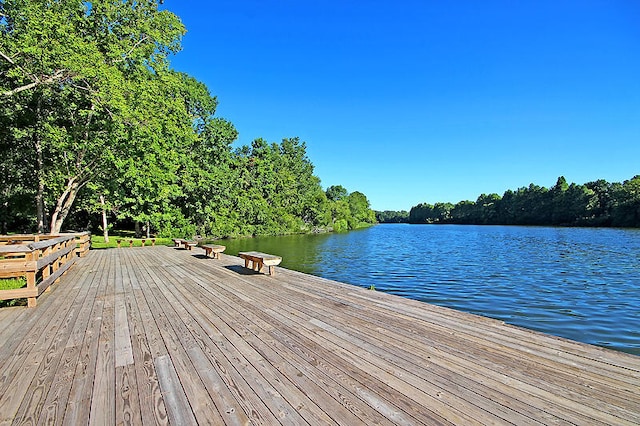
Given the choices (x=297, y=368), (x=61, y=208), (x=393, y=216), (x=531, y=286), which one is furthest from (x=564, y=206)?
(x=393, y=216)

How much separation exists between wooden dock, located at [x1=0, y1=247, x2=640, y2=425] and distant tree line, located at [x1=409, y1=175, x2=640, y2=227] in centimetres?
7846

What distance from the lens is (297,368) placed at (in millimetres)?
3086

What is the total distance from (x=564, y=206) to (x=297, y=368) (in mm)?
88804

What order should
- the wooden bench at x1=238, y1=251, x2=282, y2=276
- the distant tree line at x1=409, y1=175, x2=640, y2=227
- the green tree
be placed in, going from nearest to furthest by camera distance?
the wooden bench at x1=238, y1=251, x2=282, y2=276 < the distant tree line at x1=409, y1=175, x2=640, y2=227 < the green tree

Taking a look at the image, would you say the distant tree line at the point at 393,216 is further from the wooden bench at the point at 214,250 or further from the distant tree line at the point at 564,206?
the wooden bench at the point at 214,250

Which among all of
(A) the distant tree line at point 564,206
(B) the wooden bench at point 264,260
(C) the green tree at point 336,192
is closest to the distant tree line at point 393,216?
(A) the distant tree line at point 564,206

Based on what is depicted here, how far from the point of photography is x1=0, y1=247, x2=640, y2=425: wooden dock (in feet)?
7.71

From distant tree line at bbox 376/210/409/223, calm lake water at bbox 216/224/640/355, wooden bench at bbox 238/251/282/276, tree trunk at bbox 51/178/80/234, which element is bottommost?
calm lake water at bbox 216/224/640/355

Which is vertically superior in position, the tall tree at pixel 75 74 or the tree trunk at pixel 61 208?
the tall tree at pixel 75 74

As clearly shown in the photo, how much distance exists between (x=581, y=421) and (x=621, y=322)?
7329mm

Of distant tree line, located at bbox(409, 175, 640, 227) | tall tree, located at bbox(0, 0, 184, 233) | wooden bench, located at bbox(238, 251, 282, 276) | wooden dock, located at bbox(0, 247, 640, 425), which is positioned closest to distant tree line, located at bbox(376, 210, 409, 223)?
distant tree line, located at bbox(409, 175, 640, 227)

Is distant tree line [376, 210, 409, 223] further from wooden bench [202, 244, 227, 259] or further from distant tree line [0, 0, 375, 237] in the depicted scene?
wooden bench [202, 244, 227, 259]

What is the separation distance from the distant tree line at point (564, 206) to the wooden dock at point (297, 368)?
257 ft

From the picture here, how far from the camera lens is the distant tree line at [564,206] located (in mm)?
62469
